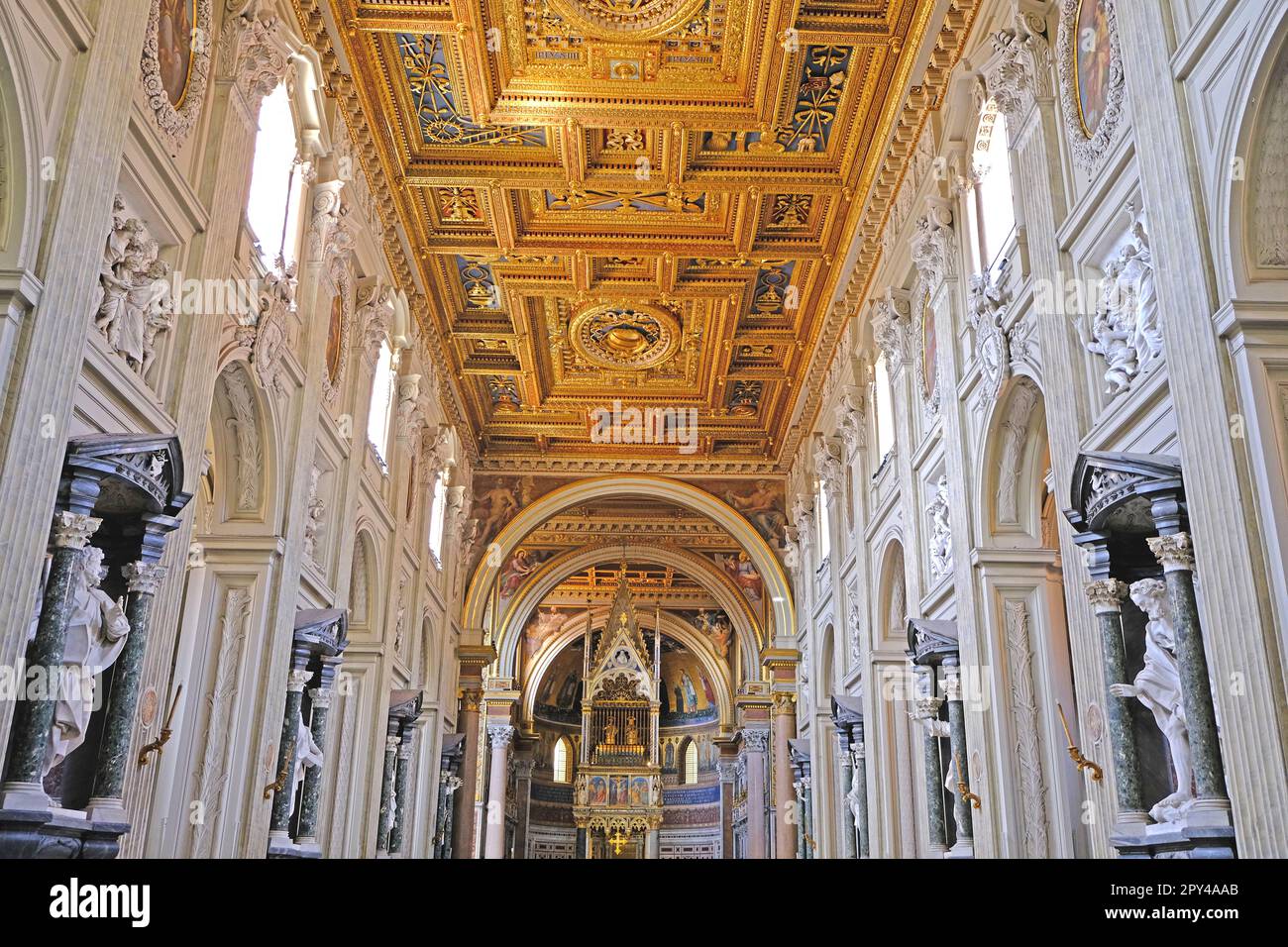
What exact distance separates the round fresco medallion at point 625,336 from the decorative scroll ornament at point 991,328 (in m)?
9.56

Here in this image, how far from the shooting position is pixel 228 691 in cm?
1117

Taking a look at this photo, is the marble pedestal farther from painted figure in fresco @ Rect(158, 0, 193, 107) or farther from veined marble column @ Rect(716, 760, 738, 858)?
veined marble column @ Rect(716, 760, 738, 858)

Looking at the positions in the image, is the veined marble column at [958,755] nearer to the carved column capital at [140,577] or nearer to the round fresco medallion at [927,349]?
the round fresco medallion at [927,349]

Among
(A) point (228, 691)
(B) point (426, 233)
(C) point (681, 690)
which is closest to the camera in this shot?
(A) point (228, 691)

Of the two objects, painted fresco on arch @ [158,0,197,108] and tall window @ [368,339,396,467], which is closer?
painted fresco on arch @ [158,0,197,108]

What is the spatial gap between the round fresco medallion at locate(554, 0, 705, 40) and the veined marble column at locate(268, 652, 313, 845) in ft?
25.9

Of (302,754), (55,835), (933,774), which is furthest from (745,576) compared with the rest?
(55,835)

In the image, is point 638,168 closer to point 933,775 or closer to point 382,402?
point 382,402

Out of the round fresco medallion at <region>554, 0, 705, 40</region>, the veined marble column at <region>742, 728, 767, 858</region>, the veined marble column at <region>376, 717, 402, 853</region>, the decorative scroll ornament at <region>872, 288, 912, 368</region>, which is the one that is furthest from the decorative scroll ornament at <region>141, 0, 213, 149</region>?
the veined marble column at <region>742, 728, 767, 858</region>

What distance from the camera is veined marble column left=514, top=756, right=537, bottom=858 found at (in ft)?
126

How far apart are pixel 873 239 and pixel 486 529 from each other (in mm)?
12463

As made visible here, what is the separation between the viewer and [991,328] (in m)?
11.4
